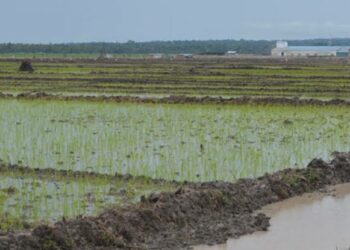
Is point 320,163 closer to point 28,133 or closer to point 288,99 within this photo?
point 28,133

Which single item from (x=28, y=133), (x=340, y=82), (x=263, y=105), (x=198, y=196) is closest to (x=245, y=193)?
(x=198, y=196)

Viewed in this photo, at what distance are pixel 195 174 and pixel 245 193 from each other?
170cm

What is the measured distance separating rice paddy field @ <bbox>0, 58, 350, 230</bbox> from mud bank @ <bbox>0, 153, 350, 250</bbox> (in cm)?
83

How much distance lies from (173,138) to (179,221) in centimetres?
583

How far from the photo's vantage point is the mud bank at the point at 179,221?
600cm

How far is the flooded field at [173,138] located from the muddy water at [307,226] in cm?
140

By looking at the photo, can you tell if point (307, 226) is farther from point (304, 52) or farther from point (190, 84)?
point (304, 52)

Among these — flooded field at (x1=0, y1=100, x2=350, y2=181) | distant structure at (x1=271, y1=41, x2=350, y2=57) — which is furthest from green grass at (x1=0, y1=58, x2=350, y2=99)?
distant structure at (x1=271, y1=41, x2=350, y2=57)

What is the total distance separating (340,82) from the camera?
85.7 feet

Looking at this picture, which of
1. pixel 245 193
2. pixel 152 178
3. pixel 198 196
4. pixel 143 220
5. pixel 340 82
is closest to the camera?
pixel 143 220

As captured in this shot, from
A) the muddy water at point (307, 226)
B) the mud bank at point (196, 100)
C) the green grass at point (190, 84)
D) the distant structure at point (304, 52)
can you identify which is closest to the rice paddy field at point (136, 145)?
the green grass at point (190, 84)

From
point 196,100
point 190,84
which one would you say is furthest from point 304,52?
point 196,100

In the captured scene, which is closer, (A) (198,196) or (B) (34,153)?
(A) (198,196)

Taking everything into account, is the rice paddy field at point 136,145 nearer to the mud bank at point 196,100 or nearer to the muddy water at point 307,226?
the mud bank at point 196,100
